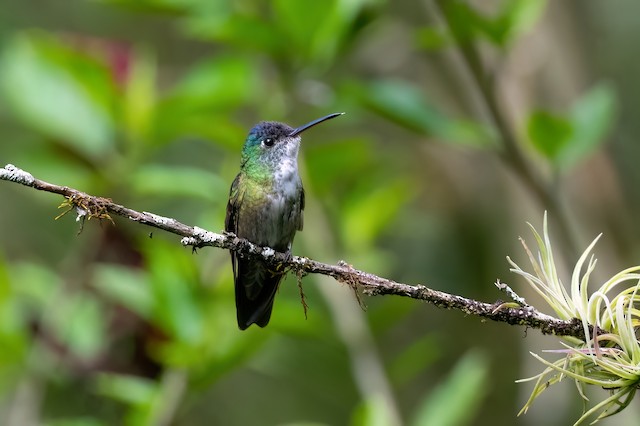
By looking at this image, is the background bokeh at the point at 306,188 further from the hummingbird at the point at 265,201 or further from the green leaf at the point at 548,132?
the hummingbird at the point at 265,201

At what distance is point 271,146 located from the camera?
4.79m

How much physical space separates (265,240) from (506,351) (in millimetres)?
3087

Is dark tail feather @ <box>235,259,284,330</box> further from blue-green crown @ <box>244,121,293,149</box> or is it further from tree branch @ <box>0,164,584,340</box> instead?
tree branch @ <box>0,164,584,340</box>

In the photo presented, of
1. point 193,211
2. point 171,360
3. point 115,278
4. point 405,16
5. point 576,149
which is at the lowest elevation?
point 171,360

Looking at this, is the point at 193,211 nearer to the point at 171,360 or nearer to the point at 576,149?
the point at 171,360

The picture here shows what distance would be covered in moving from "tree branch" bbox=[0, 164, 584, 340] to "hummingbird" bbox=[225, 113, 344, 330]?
1444 mm

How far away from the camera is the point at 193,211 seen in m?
7.46

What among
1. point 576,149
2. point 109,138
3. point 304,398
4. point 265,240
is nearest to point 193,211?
point 304,398

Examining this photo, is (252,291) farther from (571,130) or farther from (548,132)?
(571,130)

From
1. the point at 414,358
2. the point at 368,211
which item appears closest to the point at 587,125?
the point at 368,211

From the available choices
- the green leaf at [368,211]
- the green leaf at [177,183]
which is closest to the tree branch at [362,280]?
the green leaf at [177,183]

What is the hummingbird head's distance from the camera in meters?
4.77

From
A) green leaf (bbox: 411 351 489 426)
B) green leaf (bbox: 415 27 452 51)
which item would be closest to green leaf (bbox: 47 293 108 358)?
green leaf (bbox: 411 351 489 426)

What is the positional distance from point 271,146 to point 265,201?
1.06 feet
